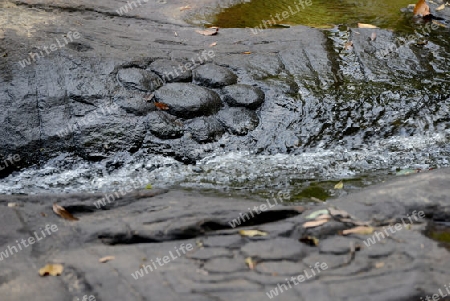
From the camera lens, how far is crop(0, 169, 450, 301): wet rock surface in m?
Result: 2.30

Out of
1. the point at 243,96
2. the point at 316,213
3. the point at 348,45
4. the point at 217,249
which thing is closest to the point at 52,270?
the point at 217,249

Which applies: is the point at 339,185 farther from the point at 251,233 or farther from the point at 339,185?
the point at 251,233

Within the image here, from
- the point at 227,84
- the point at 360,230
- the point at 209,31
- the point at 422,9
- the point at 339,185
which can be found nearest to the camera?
the point at 360,230

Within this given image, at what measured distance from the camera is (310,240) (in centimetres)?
262

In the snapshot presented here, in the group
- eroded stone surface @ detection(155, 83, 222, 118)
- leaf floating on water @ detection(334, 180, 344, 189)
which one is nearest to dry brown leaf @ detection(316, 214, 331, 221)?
leaf floating on water @ detection(334, 180, 344, 189)

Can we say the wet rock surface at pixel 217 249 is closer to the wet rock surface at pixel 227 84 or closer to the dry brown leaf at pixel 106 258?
the dry brown leaf at pixel 106 258

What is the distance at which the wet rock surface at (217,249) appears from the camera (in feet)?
7.55

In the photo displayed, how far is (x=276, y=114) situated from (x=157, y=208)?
188cm

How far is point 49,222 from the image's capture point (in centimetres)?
287

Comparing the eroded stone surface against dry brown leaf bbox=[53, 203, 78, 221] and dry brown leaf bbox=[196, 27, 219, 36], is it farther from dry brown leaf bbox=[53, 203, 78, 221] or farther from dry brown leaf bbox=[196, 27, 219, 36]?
dry brown leaf bbox=[53, 203, 78, 221]

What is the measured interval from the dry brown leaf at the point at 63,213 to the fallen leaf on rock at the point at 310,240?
4.75 feet

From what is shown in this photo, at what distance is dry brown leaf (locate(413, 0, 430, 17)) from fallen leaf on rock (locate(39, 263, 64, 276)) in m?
5.84

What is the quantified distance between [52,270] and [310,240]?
1419 millimetres

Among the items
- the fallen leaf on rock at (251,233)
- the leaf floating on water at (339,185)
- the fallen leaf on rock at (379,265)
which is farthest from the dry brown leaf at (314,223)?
the leaf floating on water at (339,185)
